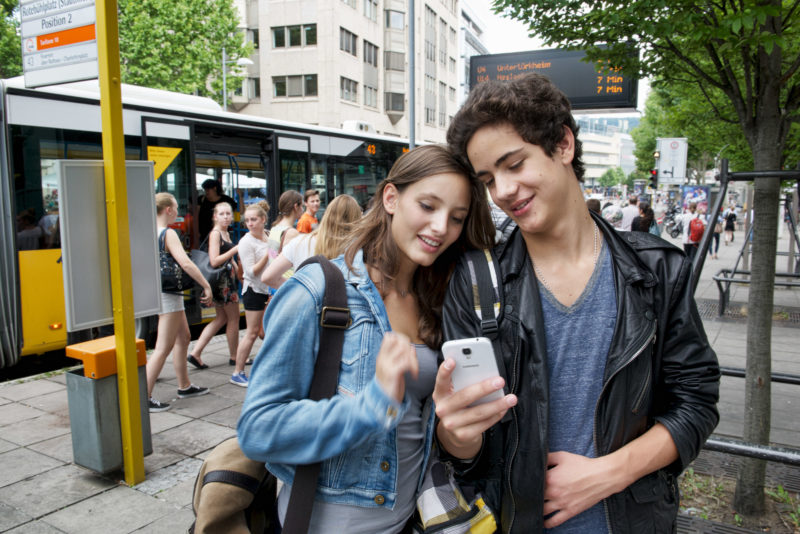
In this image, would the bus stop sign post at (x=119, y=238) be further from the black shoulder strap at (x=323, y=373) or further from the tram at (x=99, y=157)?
the black shoulder strap at (x=323, y=373)

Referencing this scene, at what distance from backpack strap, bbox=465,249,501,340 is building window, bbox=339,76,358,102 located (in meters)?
35.5

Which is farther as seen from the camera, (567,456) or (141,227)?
(141,227)

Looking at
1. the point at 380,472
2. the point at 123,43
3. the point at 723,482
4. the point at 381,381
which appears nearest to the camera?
the point at 381,381

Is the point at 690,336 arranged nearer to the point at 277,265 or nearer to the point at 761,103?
the point at 761,103

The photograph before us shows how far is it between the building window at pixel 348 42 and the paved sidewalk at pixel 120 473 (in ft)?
104

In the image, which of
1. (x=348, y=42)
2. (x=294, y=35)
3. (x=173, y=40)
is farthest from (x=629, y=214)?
(x=294, y=35)

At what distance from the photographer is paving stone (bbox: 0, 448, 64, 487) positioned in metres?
4.13

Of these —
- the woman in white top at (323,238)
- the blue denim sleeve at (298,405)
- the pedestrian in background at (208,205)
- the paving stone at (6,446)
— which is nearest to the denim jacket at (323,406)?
the blue denim sleeve at (298,405)

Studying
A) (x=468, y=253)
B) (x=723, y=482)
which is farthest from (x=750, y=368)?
(x=468, y=253)

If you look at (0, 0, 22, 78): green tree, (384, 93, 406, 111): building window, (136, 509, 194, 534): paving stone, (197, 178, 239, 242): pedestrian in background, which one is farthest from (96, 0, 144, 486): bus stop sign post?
(384, 93, 406, 111): building window

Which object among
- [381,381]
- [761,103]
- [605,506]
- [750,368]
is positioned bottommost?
[750,368]

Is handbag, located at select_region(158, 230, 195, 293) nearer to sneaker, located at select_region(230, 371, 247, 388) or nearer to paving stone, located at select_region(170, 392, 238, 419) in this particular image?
paving stone, located at select_region(170, 392, 238, 419)

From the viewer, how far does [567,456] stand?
1.40m

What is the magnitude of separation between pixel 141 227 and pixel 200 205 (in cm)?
442
